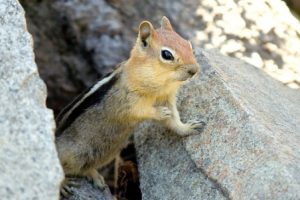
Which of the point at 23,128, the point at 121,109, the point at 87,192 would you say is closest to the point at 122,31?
the point at 121,109

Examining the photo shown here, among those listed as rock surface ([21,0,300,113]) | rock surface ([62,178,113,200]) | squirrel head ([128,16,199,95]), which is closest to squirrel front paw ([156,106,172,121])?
squirrel head ([128,16,199,95])

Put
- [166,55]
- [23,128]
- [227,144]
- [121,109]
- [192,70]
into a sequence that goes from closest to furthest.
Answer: [23,128]
[227,144]
[192,70]
[166,55]
[121,109]

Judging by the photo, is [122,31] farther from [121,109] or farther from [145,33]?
[121,109]

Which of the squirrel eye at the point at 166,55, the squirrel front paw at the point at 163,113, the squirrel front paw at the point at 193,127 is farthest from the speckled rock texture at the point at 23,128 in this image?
the squirrel front paw at the point at 193,127

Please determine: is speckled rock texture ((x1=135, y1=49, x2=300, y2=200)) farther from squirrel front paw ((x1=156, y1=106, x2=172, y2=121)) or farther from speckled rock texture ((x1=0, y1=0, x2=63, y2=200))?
speckled rock texture ((x1=0, y1=0, x2=63, y2=200))

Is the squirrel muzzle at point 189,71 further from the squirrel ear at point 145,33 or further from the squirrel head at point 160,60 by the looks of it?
the squirrel ear at point 145,33

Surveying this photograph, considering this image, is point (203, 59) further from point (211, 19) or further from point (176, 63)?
point (211, 19)

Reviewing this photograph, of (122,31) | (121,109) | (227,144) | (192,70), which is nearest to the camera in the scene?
(227,144)
